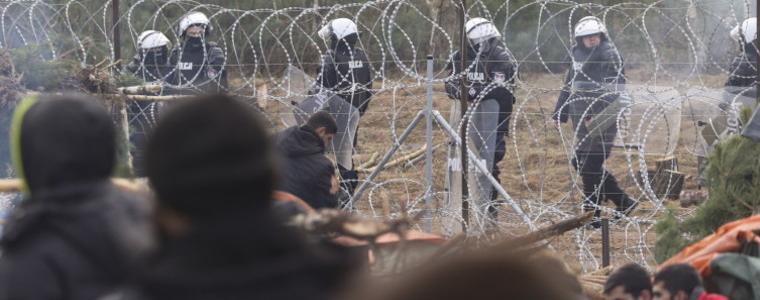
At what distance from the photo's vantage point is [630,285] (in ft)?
16.0

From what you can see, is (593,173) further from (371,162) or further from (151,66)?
(371,162)

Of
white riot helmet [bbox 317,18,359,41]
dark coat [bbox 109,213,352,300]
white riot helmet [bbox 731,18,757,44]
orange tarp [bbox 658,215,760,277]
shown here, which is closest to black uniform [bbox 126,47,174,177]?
white riot helmet [bbox 317,18,359,41]

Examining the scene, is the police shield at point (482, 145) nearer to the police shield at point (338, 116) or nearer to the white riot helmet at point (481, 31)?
the white riot helmet at point (481, 31)

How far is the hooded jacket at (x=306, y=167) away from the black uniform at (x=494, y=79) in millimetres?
1304

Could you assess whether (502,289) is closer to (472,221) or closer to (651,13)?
(472,221)

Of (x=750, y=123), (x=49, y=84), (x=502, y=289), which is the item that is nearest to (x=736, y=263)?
(x=750, y=123)

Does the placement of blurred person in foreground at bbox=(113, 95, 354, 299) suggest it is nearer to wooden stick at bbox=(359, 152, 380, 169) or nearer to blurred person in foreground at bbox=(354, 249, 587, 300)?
blurred person in foreground at bbox=(354, 249, 587, 300)

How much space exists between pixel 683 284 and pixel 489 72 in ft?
14.8

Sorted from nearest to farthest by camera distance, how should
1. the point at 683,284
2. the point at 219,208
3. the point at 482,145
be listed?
the point at 219,208, the point at 683,284, the point at 482,145

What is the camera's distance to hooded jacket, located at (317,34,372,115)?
9141 mm

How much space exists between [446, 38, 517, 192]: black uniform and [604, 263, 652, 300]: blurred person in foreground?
3.61 metres

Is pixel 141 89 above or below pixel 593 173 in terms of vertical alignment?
above

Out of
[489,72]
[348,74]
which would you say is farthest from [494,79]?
[348,74]

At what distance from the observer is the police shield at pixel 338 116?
9094mm
